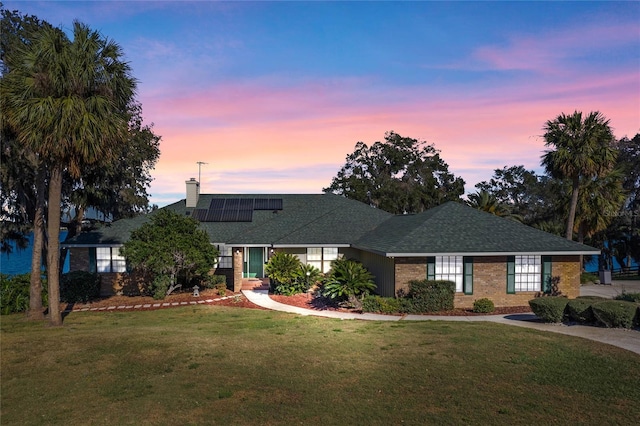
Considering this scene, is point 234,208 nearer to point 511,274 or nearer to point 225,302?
point 225,302

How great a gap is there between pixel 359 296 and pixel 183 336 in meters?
8.93

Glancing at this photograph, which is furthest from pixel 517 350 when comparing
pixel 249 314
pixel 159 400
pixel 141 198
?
pixel 141 198

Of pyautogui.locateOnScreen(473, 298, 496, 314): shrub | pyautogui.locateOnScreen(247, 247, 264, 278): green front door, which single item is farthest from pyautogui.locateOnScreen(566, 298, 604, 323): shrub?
pyautogui.locateOnScreen(247, 247, 264, 278): green front door

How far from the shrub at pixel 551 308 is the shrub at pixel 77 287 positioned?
2307 cm

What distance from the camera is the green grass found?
8.99m

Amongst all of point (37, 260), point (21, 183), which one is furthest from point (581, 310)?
point (21, 183)

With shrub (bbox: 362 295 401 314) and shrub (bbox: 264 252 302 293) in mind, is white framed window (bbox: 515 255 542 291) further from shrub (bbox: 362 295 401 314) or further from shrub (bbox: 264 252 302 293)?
shrub (bbox: 264 252 302 293)

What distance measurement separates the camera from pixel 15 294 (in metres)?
22.9

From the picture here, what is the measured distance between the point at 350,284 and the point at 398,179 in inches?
1423

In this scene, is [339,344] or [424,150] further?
[424,150]

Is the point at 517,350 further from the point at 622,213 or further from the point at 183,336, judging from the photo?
the point at 622,213

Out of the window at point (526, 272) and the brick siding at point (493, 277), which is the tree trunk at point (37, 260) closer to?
the brick siding at point (493, 277)

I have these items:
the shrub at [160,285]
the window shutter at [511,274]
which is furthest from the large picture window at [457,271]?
the shrub at [160,285]

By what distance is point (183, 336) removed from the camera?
51.6 ft
